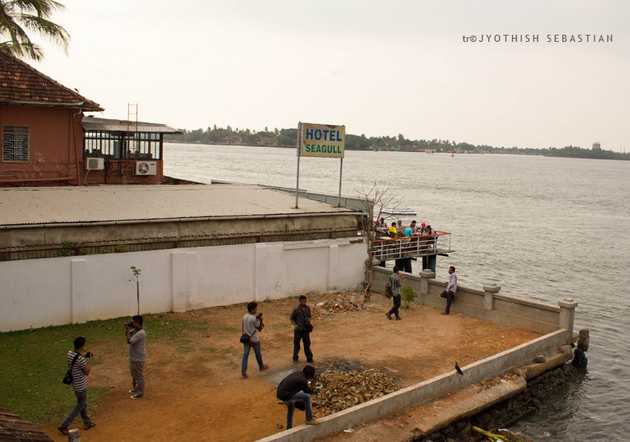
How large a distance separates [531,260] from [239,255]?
109 feet

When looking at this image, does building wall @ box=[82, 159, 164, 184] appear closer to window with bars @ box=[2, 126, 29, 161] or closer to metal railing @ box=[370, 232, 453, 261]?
window with bars @ box=[2, 126, 29, 161]

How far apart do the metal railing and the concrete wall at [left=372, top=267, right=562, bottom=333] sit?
2721 mm

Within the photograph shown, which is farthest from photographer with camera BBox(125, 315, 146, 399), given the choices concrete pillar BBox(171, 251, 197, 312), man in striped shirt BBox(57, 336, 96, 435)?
concrete pillar BBox(171, 251, 197, 312)

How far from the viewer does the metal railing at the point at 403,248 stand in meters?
27.7

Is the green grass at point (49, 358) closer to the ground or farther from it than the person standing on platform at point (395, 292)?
closer to the ground

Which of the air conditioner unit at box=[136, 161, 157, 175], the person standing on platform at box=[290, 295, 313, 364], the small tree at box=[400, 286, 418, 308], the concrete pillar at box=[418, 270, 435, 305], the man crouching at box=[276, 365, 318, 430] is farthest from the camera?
the air conditioner unit at box=[136, 161, 157, 175]

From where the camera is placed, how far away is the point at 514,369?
18.1m

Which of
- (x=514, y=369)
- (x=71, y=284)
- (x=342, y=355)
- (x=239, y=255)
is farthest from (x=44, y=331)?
(x=514, y=369)

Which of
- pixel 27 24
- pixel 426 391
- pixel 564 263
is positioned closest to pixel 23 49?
pixel 27 24

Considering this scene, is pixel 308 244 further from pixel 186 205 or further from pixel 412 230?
pixel 412 230

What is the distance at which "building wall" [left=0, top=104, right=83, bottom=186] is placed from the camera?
24.8m

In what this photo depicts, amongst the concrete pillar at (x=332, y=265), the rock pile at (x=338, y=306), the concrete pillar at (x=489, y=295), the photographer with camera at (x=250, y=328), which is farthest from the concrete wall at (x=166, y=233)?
the photographer with camera at (x=250, y=328)

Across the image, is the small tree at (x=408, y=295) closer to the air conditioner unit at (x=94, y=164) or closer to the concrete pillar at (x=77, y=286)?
the concrete pillar at (x=77, y=286)

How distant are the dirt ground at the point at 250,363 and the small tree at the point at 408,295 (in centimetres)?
35
